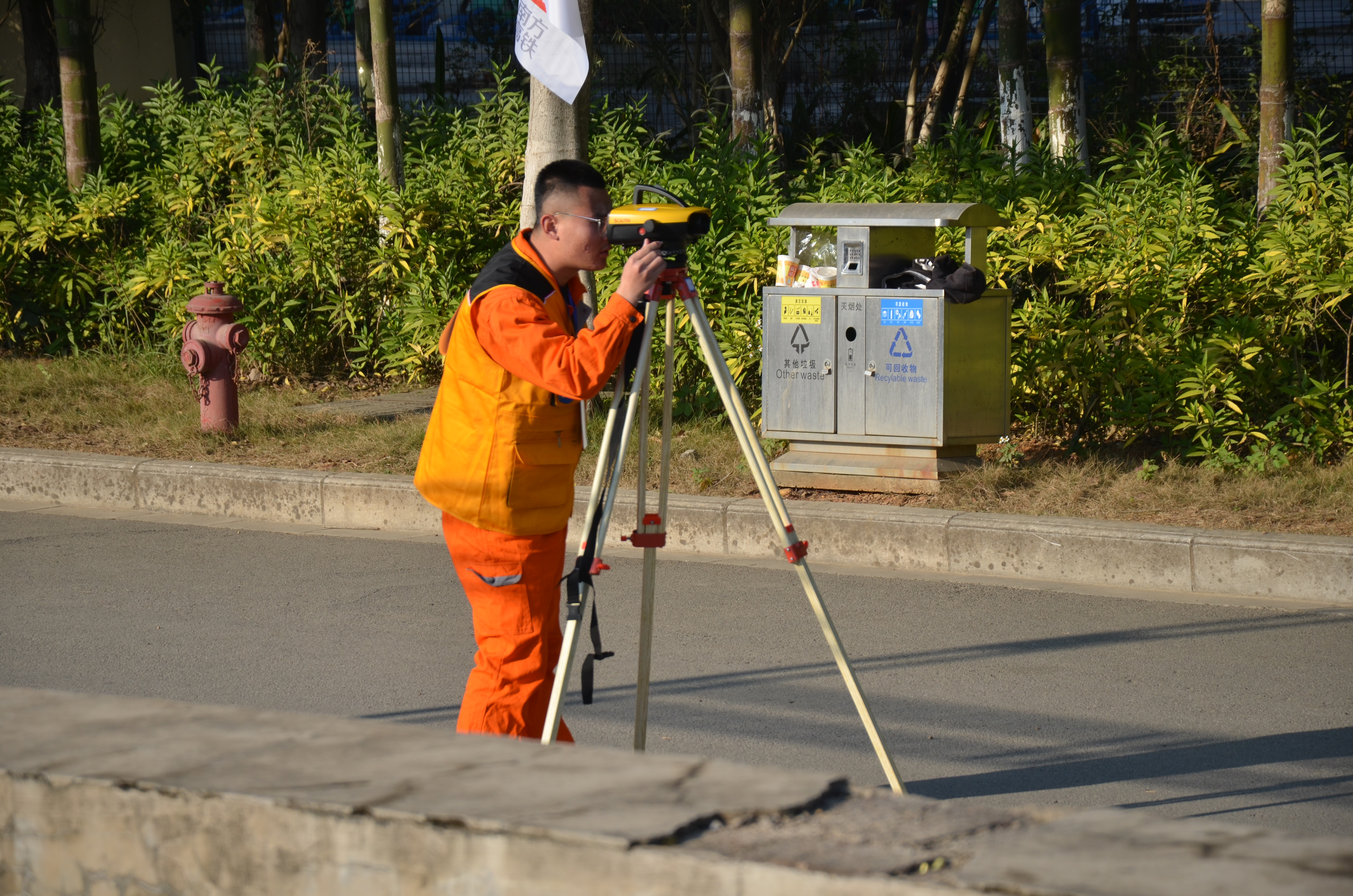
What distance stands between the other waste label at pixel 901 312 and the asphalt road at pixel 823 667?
1.56 metres

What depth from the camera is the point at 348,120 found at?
1184 cm

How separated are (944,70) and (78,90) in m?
10.5

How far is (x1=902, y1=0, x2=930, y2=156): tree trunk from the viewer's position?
18984mm

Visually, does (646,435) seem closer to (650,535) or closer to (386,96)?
(650,535)

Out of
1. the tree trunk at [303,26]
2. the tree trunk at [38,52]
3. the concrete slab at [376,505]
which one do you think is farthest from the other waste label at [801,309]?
the tree trunk at [38,52]

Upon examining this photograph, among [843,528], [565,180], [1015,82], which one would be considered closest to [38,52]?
→ [1015,82]

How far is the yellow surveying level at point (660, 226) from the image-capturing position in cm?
365

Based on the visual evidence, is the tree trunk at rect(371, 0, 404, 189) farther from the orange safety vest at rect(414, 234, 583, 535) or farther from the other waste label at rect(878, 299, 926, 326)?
the orange safety vest at rect(414, 234, 583, 535)

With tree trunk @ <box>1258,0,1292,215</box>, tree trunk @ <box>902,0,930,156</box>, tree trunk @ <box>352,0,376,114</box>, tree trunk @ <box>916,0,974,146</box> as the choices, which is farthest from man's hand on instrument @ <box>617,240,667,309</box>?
tree trunk @ <box>902,0,930,156</box>

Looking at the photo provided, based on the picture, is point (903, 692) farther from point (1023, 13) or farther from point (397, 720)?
point (1023, 13)

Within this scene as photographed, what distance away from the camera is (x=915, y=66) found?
19469 mm

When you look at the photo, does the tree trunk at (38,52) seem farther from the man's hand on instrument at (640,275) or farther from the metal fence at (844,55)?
the man's hand on instrument at (640,275)

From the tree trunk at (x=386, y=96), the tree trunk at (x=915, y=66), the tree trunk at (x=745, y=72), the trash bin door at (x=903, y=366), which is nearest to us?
the trash bin door at (x=903, y=366)

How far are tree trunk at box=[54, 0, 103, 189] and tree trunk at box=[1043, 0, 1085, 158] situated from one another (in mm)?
7656
